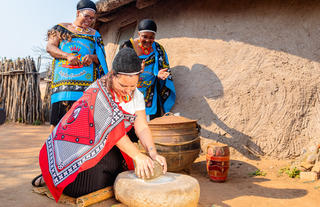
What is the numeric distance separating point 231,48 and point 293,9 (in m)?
1.09

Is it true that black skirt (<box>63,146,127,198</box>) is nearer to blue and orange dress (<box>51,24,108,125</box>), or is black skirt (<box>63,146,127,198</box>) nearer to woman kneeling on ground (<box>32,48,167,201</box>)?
woman kneeling on ground (<box>32,48,167,201</box>)

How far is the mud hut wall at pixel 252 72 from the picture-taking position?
3602 millimetres

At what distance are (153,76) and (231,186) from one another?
1894 millimetres

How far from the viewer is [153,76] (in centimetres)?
382

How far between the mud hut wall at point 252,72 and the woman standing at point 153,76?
0.29m

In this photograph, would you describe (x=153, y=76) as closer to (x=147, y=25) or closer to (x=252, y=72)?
(x=147, y=25)

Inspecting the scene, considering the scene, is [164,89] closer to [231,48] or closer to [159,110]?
[159,110]

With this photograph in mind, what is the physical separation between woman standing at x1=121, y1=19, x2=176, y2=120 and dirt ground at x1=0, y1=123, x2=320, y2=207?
107 centimetres

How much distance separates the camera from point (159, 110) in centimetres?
408

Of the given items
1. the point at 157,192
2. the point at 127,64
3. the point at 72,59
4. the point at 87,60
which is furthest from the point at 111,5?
the point at 157,192

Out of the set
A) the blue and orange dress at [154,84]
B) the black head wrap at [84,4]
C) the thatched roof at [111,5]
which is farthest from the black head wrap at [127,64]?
the thatched roof at [111,5]

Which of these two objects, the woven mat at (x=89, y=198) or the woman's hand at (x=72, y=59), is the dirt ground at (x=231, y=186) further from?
the woman's hand at (x=72, y=59)

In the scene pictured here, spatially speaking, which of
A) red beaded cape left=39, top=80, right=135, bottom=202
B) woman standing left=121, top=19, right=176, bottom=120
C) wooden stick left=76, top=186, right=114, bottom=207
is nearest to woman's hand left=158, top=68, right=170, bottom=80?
woman standing left=121, top=19, right=176, bottom=120

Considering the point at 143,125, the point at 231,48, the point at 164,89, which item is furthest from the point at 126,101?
the point at 231,48
